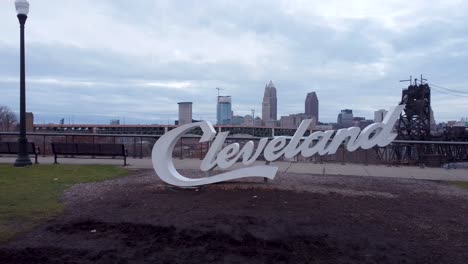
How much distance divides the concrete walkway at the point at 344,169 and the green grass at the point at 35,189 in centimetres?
195

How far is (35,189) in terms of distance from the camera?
9.26 metres

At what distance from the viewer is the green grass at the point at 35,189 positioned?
648cm

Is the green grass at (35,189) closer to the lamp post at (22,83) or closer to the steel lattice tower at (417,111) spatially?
the lamp post at (22,83)

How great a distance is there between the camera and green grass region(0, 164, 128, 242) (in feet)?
21.3

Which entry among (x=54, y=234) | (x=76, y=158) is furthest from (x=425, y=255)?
(x=76, y=158)

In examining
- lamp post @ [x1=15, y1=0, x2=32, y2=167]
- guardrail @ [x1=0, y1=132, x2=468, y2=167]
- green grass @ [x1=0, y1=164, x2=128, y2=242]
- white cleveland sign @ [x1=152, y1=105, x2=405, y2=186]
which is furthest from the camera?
guardrail @ [x1=0, y1=132, x2=468, y2=167]

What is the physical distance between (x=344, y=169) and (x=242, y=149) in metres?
5.91

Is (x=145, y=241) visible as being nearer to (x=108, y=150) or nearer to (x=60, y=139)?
(x=108, y=150)

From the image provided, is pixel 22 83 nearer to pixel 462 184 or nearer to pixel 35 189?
pixel 35 189

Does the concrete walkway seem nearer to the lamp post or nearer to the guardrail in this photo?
the guardrail

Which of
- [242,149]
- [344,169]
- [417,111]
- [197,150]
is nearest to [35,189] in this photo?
[242,149]

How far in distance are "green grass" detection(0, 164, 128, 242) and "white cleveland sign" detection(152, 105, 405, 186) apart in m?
2.55

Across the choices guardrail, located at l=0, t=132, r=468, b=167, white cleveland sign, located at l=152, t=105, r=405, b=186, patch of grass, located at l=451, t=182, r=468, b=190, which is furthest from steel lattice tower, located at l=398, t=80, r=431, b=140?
white cleveland sign, located at l=152, t=105, r=405, b=186

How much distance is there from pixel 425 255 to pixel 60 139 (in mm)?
18610
